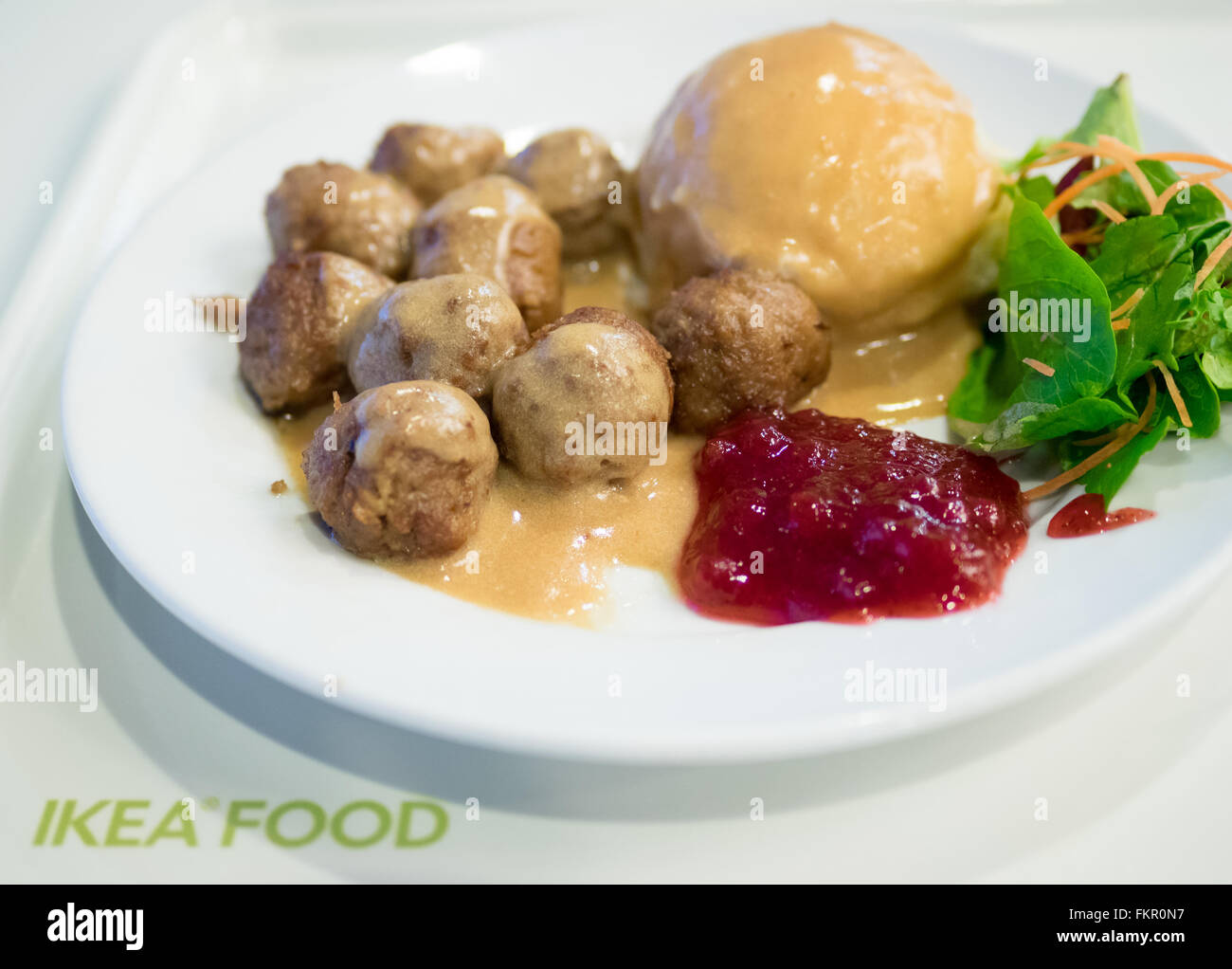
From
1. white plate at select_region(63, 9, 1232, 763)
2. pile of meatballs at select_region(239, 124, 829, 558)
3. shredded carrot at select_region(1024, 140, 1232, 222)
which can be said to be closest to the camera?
white plate at select_region(63, 9, 1232, 763)

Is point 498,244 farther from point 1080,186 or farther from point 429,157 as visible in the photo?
point 1080,186

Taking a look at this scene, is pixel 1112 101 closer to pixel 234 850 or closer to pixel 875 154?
pixel 875 154

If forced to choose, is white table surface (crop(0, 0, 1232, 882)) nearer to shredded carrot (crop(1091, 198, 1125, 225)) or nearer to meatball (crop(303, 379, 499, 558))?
meatball (crop(303, 379, 499, 558))

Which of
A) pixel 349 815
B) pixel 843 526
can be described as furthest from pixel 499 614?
pixel 843 526

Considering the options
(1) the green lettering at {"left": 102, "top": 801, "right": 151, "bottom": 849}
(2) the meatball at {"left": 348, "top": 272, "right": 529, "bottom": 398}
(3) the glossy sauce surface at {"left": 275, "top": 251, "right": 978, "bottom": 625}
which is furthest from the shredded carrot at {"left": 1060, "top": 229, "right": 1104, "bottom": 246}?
(1) the green lettering at {"left": 102, "top": 801, "right": 151, "bottom": 849}

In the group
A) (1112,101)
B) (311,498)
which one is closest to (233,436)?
(311,498)

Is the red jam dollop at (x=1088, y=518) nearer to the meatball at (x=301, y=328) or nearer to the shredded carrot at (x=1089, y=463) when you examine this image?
the shredded carrot at (x=1089, y=463)
